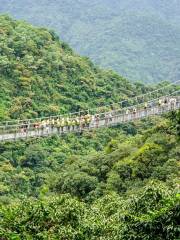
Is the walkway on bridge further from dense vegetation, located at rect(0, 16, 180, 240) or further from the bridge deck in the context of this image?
dense vegetation, located at rect(0, 16, 180, 240)

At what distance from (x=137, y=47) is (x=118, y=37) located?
14.3 ft

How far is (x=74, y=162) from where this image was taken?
2698 cm

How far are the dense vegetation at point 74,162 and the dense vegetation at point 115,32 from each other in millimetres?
59741

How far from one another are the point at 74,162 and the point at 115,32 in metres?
104

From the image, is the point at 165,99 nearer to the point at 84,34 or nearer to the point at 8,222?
the point at 8,222

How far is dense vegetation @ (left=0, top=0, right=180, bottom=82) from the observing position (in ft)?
369

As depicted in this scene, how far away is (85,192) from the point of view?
23.4 m

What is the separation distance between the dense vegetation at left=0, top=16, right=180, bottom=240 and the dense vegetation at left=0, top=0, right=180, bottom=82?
59.7 meters

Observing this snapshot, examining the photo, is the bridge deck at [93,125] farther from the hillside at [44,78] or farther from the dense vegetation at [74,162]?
the hillside at [44,78]

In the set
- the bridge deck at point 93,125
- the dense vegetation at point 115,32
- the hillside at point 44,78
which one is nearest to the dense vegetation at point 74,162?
the hillside at point 44,78

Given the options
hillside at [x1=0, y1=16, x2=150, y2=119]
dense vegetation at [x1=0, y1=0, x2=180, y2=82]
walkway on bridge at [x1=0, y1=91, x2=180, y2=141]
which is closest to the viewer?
walkway on bridge at [x1=0, y1=91, x2=180, y2=141]

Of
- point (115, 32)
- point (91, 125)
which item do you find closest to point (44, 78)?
point (91, 125)

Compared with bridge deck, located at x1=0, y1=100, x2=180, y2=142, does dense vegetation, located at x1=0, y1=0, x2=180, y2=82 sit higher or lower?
higher

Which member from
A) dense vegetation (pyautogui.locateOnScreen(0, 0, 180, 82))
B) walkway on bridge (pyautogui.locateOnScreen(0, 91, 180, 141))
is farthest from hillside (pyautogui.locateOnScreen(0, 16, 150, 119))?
dense vegetation (pyautogui.locateOnScreen(0, 0, 180, 82))
